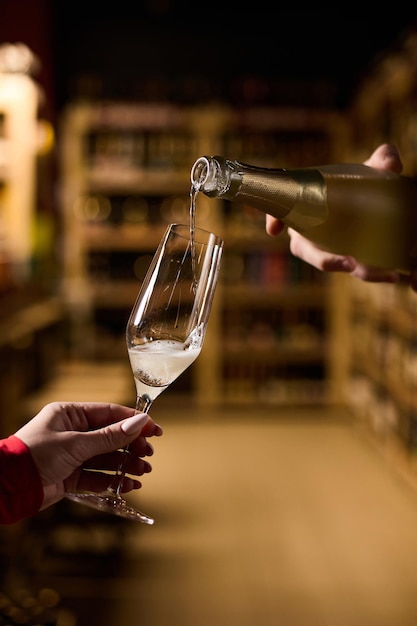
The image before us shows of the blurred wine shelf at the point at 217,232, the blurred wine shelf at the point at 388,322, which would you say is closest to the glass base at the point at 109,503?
the blurred wine shelf at the point at 388,322

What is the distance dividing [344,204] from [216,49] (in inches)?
199

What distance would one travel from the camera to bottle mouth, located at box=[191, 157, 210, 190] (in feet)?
2.52

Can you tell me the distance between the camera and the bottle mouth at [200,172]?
0.77 meters

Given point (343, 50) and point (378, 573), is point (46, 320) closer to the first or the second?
point (378, 573)

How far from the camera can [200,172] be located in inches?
30.9

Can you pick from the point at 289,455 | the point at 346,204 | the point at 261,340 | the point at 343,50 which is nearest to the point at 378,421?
the point at 289,455

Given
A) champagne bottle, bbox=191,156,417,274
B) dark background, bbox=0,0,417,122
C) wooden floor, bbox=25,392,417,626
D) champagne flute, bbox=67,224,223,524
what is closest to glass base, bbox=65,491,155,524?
champagne flute, bbox=67,224,223,524

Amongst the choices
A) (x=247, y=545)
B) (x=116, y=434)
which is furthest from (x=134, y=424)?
(x=247, y=545)

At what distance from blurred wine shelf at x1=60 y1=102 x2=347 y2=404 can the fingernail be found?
472 cm

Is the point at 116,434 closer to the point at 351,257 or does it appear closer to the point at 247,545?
the point at 351,257

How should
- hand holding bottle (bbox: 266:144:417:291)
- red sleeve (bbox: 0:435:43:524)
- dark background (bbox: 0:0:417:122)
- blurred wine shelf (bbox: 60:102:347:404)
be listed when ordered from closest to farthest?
red sleeve (bbox: 0:435:43:524)
hand holding bottle (bbox: 266:144:417:291)
blurred wine shelf (bbox: 60:102:347:404)
dark background (bbox: 0:0:417:122)

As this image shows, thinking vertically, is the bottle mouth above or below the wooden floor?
above

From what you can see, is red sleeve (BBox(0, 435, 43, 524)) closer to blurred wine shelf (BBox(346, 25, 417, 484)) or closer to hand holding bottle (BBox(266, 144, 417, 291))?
hand holding bottle (BBox(266, 144, 417, 291))

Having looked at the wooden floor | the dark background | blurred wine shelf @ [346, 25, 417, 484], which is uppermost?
the dark background
